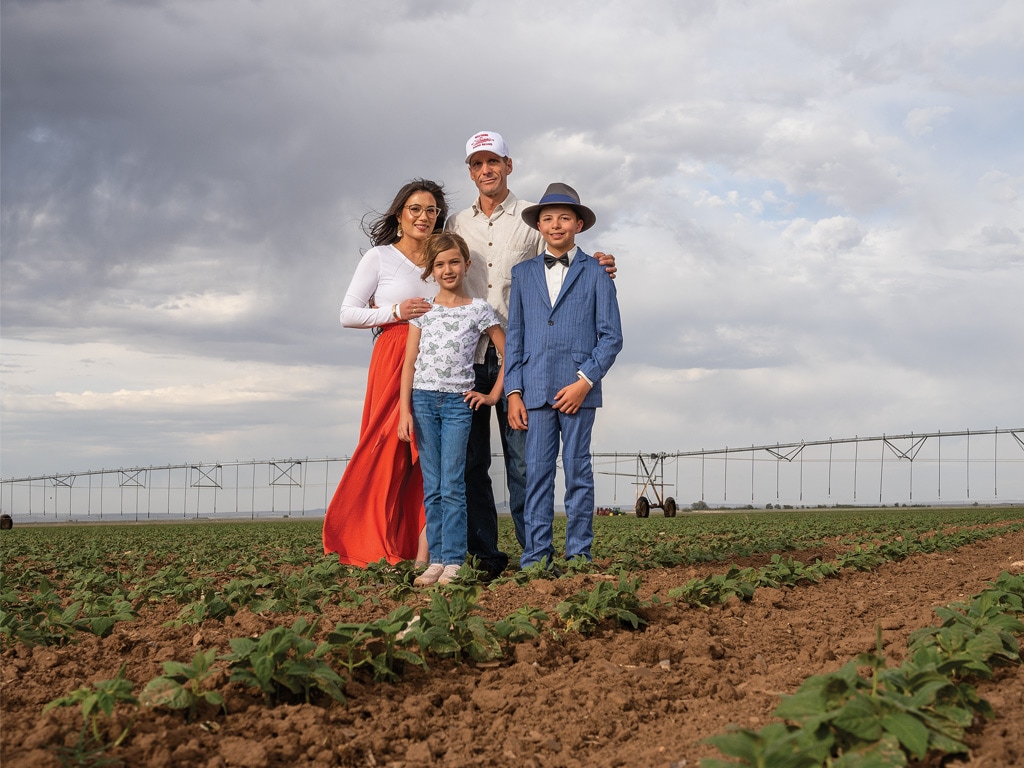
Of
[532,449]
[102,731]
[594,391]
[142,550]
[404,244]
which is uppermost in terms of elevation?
[404,244]

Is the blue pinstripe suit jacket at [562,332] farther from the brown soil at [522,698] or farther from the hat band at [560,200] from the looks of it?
the brown soil at [522,698]

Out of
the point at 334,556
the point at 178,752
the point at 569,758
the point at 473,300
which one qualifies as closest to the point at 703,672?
the point at 569,758

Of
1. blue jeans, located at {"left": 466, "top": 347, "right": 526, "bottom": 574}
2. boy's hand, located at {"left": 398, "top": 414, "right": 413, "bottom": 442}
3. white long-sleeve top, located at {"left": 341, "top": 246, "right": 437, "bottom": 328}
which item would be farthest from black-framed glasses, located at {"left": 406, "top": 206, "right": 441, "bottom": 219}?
boy's hand, located at {"left": 398, "top": 414, "right": 413, "bottom": 442}

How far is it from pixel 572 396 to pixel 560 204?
1.21m

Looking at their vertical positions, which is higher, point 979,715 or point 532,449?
point 532,449

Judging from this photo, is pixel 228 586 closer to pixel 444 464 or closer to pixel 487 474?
pixel 444 464

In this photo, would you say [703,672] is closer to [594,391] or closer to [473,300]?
[594,391]

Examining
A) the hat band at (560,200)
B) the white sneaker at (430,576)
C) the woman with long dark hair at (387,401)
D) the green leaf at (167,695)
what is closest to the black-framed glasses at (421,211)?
the woman with long dark hair at (387,401)

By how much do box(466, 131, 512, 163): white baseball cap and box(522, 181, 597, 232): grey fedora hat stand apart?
417 millimetres

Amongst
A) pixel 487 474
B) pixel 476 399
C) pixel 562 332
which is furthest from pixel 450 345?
pixel 487 474

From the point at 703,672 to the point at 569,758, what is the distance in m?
0.99

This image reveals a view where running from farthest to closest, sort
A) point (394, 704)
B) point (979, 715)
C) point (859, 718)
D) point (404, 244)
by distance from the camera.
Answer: point (404, 244)
point (394, 704)
point (979, 715)
point (859, 718)

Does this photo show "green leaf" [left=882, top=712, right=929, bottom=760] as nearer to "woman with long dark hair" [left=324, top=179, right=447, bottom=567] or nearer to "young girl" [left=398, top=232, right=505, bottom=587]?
"young girl" [left=398, top=232, right=505, bottom=587]

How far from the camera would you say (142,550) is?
467 inches
